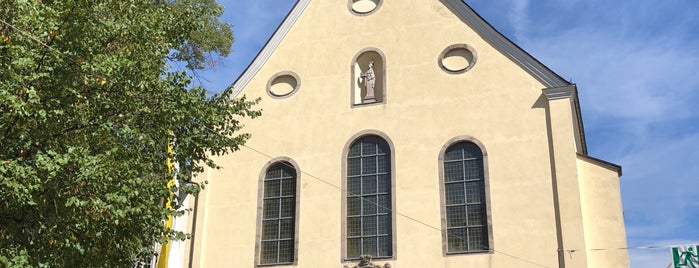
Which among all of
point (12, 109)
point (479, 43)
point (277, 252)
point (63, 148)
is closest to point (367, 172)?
point (277, 252)

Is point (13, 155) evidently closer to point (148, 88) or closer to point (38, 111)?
point (38, 111)

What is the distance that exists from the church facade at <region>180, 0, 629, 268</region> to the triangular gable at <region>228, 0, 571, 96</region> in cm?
4

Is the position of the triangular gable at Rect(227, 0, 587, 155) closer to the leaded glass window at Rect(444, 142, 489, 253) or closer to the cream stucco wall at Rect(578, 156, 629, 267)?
the cream stucco wall at Rect(578, 156, 629, 267)

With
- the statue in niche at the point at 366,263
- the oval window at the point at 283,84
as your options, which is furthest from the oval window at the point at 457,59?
the statue in niche at the point at 366,263

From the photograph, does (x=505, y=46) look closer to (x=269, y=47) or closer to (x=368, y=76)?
(x=368, y=76)

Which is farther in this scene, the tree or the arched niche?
the arched niche

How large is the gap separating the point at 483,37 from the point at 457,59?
913 millimetres

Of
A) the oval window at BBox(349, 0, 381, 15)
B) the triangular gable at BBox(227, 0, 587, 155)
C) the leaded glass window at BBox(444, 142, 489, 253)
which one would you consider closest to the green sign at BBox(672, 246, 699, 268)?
the leaded glass window at BBox(444, 142, 489, 253)

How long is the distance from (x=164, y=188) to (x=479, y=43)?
11.4 metres

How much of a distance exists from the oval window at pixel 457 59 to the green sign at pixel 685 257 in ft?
24.1

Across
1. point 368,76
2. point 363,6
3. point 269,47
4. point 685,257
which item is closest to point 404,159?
point 368,76

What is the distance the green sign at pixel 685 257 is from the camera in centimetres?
1530

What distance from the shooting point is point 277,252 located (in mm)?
20297

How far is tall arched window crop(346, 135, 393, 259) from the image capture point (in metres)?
19.6
